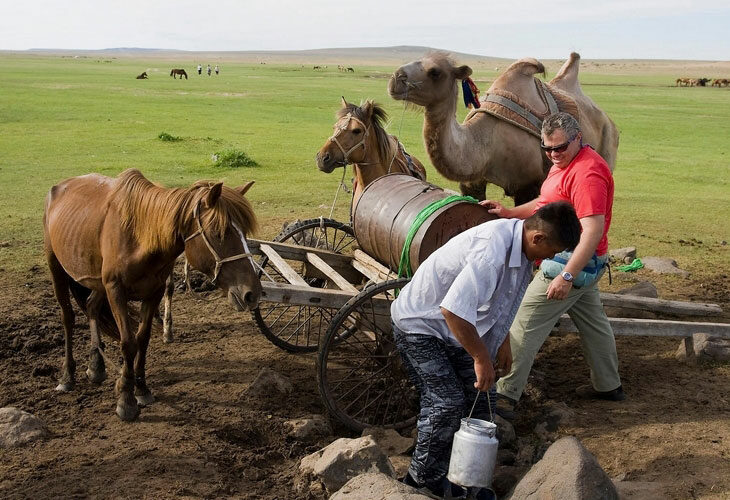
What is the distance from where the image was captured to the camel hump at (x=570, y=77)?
956 centimetres

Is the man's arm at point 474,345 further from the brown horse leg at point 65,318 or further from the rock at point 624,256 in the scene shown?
the rock at point 624,256

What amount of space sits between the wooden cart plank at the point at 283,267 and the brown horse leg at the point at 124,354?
1.36 meters

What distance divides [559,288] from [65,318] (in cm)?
430

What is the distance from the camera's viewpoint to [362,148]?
8.48m

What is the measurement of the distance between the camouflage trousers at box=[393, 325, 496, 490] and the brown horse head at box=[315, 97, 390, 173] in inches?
163

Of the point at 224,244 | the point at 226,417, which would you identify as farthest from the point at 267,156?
the point at 224,244

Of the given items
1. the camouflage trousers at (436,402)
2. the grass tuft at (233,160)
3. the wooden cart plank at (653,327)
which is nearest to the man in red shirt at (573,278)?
the wooden cart plank at (653,327)

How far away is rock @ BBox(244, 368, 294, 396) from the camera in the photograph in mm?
6137


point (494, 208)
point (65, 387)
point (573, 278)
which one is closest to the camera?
point (573, 278)

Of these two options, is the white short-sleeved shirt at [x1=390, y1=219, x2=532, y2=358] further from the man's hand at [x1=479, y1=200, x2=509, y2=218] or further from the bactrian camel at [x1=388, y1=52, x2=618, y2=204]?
the bactrian camel at [x1=388, y1=52, x2=618, y2=204]

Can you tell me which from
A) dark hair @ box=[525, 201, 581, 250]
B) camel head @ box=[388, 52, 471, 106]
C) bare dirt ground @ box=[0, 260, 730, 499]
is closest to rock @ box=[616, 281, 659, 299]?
bare dirt ground @ box=[0, 260, 730, 499]

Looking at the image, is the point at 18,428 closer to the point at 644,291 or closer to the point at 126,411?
the point at 126,411

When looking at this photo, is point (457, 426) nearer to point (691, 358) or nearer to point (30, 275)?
point (691, 358)

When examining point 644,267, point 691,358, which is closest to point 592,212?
point 691,358
